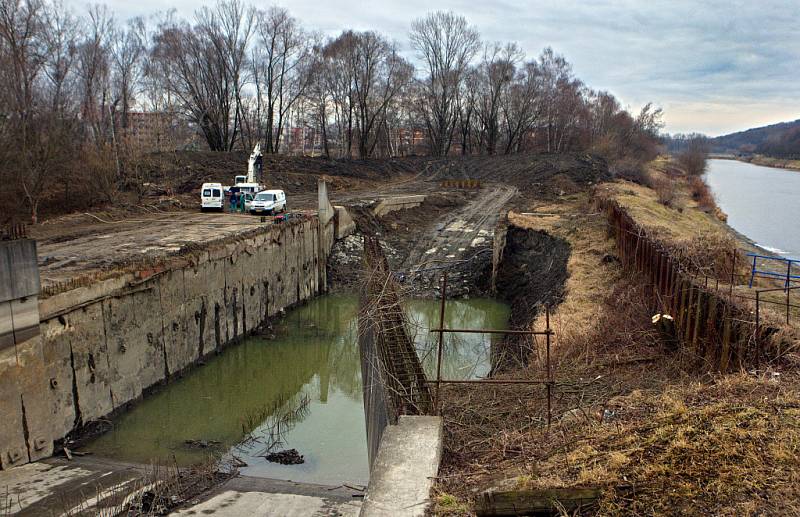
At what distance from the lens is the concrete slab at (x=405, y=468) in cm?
670

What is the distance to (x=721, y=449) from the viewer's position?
21.1ft

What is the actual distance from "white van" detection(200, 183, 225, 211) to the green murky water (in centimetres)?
1090

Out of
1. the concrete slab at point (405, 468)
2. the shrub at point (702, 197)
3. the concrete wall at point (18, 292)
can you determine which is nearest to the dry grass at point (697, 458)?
the concrete slab at point (405, 468)

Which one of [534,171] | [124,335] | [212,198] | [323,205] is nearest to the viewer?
[124,335]

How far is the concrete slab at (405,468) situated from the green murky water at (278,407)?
103 inches

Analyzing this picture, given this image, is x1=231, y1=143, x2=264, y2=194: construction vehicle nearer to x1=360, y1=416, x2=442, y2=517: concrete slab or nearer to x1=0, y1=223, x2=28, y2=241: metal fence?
x1=0, y1=223, x2=28, y2=241: metal fence

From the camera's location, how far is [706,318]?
11.9m

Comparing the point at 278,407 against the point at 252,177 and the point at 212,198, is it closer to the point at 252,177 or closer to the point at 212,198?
the point at 212,198

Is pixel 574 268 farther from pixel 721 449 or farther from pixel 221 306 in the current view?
pixel 721 449

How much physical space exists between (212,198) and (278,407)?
18365mm

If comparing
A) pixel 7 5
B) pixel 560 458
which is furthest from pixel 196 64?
pixel 560 458

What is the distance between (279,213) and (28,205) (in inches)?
476

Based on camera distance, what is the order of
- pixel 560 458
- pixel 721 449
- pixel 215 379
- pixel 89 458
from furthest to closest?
pixel 215 379, pixel 89 458, pixel 560 458, pixel 721 449

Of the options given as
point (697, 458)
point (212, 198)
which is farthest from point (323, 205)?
point (697, 458)
